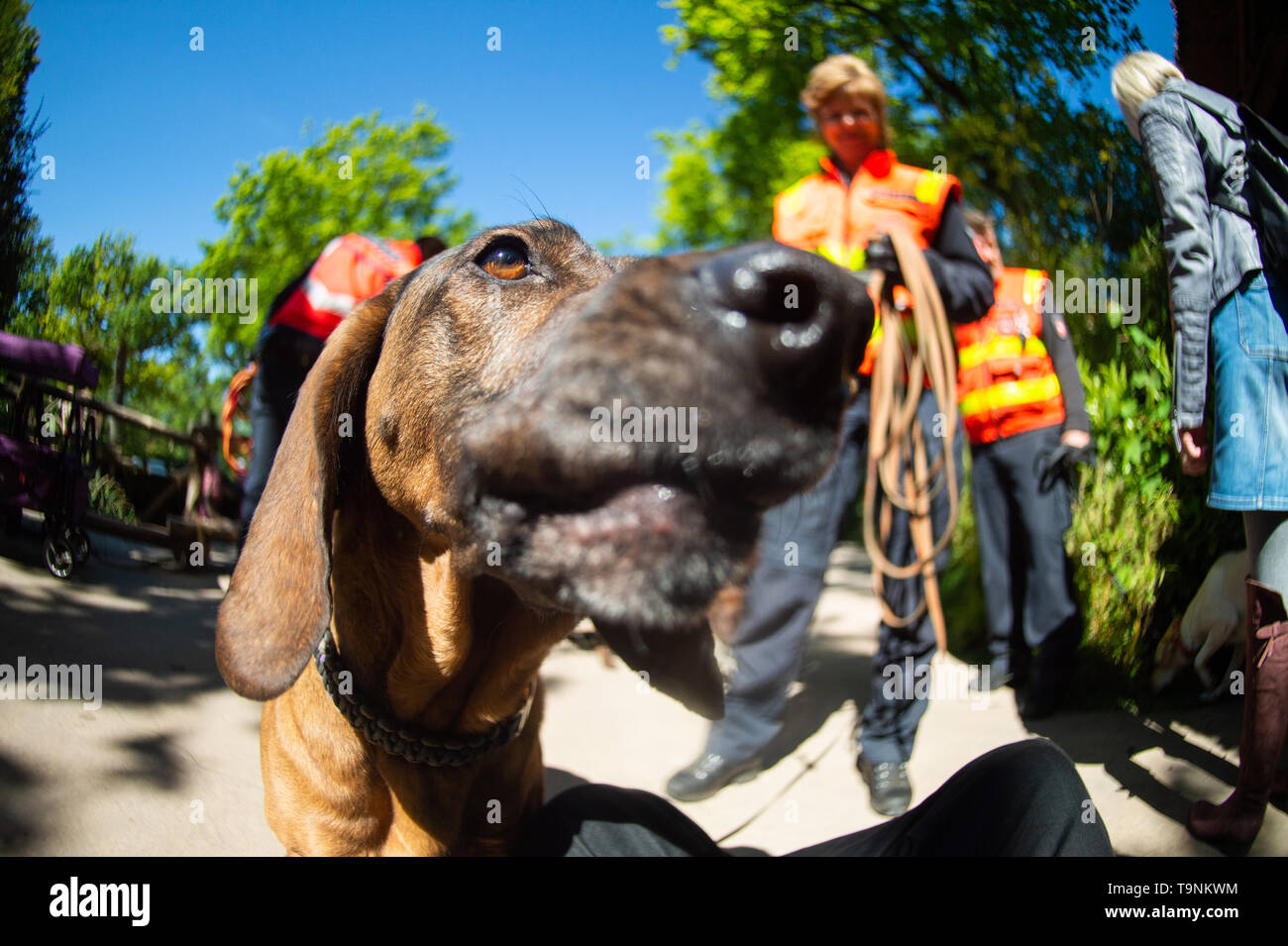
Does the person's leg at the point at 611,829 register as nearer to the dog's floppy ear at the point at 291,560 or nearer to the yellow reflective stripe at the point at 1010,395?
the dog's floppy ear at the point at 291,560

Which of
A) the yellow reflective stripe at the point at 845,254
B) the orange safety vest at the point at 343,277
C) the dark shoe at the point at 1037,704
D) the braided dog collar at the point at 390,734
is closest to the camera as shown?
the braided dog collar at the point at 390,734

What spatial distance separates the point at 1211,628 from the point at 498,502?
1.45 metres

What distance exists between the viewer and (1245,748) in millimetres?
1255

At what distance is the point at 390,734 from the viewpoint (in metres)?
1.37

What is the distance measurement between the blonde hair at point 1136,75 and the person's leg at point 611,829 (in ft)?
5.25

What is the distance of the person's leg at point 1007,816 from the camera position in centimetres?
103

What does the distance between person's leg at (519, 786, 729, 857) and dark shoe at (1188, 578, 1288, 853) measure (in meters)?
0.91

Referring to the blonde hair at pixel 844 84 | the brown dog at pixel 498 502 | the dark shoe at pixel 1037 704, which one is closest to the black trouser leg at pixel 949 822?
the brown dog at pixel 498 502

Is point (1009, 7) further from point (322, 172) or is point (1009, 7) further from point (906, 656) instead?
point (906, 656)

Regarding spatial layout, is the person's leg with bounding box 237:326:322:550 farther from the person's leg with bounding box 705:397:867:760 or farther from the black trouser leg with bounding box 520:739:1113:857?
the person's leg with bounding box 705:397:867:760

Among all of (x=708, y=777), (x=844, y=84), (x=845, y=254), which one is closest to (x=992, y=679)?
(x=708, y=777)

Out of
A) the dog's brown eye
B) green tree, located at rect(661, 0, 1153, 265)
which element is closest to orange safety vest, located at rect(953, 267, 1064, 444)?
green tree, located at rect(661, 0, 1153, 265)

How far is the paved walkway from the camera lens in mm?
1181
